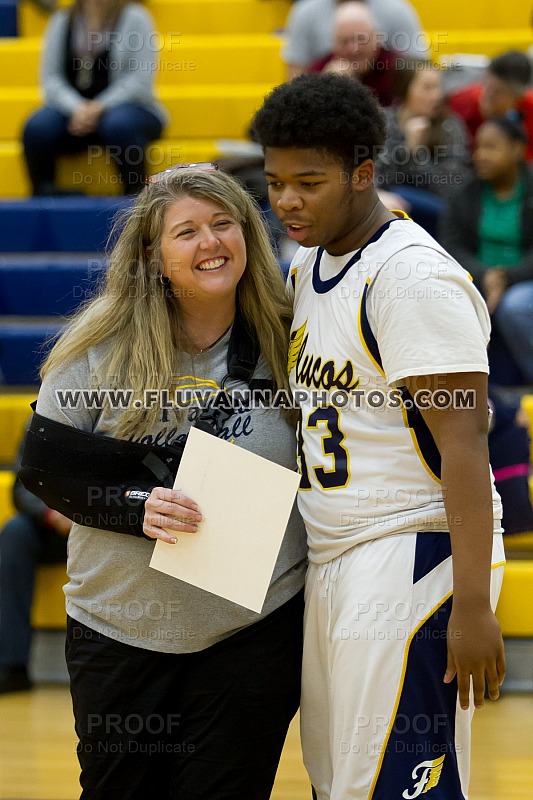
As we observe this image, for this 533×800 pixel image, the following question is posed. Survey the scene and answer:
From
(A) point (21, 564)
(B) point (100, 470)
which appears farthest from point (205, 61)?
(B) point (100, 470)

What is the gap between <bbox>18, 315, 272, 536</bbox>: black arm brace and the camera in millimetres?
1905

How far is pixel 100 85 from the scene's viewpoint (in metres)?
5.54

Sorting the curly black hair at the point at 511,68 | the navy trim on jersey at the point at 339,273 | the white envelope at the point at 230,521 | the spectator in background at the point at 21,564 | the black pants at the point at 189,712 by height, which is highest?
the navy trim on jersey at the point at 339,273

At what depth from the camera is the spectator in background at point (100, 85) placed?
5.41m

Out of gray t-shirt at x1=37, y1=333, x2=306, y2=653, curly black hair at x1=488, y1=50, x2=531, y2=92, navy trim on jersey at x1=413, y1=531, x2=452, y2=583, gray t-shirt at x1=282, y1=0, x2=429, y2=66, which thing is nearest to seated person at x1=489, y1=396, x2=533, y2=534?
gray t-shirt at x1=37, y1=333, x2=306, y2=653

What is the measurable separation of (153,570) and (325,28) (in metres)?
4.01

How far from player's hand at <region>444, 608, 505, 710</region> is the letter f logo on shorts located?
0.12 meters

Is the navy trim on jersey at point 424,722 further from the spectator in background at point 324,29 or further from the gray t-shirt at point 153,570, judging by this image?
the spectator in background at point 324,29

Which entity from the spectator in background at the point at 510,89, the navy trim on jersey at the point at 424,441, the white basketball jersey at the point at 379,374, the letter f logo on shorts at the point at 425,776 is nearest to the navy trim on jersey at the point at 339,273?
the white basketball jersey at the point at 379,374

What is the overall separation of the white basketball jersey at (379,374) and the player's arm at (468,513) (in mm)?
24

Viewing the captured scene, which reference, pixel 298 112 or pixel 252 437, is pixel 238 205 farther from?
pixel 252 437

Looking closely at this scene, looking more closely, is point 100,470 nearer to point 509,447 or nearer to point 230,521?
point 230,521

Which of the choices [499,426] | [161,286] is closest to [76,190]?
[499,426]

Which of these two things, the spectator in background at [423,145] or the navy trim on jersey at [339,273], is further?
the spectator in background at [423,145]
